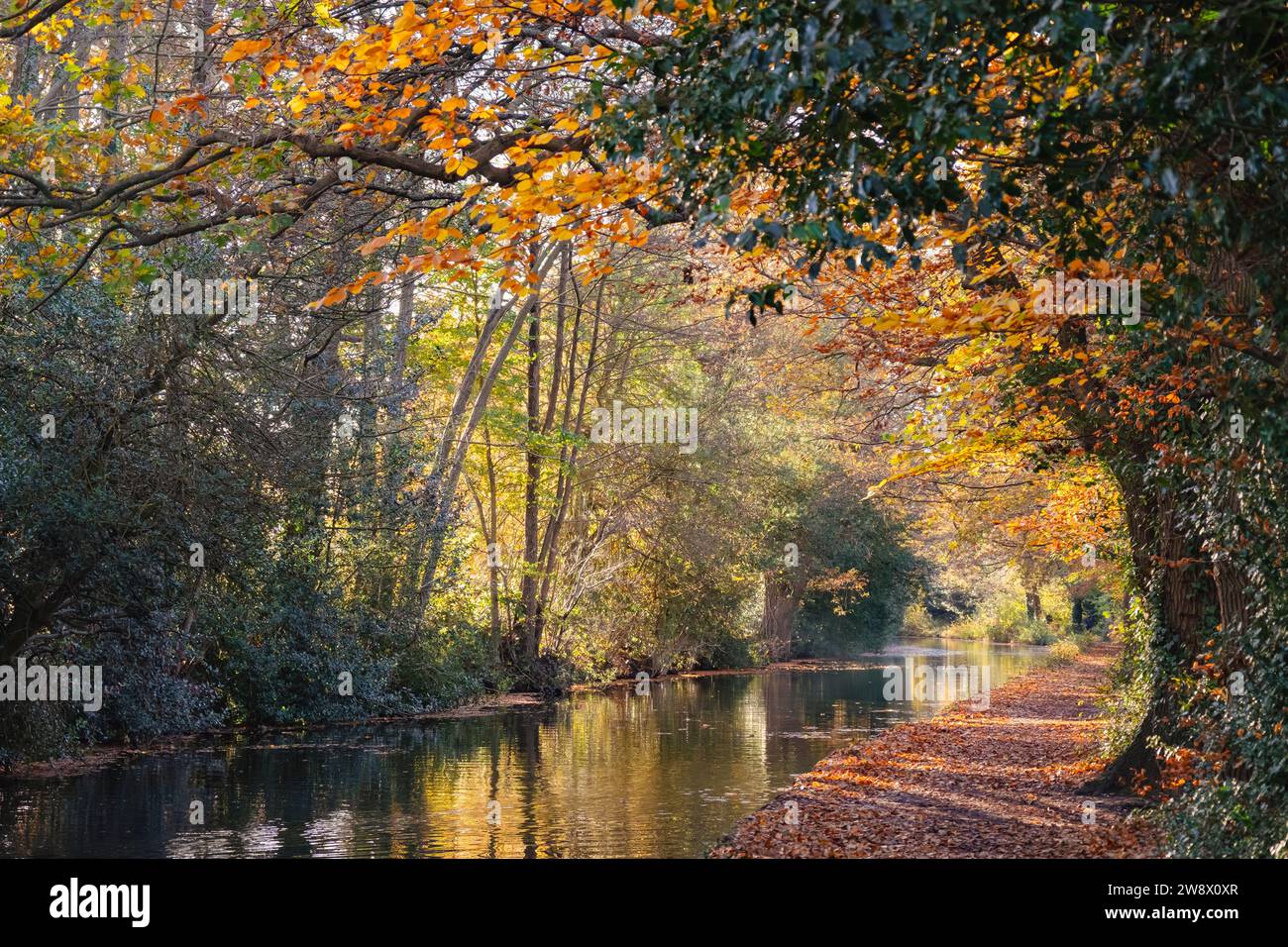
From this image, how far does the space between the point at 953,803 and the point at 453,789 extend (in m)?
5.47

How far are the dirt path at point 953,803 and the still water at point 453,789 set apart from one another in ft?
2.09

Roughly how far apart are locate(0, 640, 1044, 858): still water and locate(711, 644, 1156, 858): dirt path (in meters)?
0.64

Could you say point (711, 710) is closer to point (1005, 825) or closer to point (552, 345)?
point (552, 345)

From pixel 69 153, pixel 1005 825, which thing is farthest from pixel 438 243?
pixel 1005 825

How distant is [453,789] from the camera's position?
44.8ft

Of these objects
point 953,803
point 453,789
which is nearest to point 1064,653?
point 953,803

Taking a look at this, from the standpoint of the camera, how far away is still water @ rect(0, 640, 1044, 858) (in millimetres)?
10406

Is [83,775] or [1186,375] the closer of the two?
[1186,375]

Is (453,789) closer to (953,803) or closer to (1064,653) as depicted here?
(953,803)

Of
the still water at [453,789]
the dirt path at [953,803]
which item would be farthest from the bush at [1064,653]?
the dirt path at [953,803]

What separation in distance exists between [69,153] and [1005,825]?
30.7 ft

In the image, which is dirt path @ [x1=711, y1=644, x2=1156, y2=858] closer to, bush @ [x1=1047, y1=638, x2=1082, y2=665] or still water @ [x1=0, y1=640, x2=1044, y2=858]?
still water @ [x1=0, y1=640, x2=1044, y2=858]

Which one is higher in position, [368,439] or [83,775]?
[368,439]
